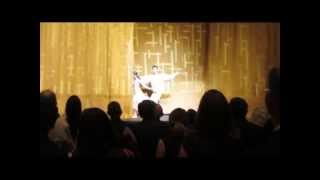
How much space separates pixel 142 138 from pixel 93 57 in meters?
5.33

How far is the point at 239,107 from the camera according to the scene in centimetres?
334

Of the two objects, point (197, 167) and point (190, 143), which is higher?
point (190, 143)

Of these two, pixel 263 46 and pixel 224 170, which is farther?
pixel 263 46

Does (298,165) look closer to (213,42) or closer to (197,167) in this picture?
(197,167)

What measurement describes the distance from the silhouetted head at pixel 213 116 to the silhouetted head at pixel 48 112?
1.02 metres

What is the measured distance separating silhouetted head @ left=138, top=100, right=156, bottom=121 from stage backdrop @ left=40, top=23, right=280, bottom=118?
155 inches

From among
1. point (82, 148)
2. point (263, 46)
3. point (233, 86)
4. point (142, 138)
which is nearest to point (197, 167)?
point (142, 138)

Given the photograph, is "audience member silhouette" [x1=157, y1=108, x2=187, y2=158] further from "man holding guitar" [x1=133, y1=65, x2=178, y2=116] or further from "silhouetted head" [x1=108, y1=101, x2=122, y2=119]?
"man holding guitar" [x1=133, y1=65, x2=178, y2=116]

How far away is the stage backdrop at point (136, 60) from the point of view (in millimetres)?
7961

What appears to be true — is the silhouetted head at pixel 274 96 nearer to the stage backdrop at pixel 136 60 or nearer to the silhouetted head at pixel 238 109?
the silhouetted head at pixel 238 109

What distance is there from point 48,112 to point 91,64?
5513mm

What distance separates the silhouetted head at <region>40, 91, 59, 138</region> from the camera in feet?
10.8

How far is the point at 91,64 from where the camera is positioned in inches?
346

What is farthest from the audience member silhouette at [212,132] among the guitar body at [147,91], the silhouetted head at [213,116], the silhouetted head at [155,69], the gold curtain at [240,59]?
the silhouetted head at [155,69]
